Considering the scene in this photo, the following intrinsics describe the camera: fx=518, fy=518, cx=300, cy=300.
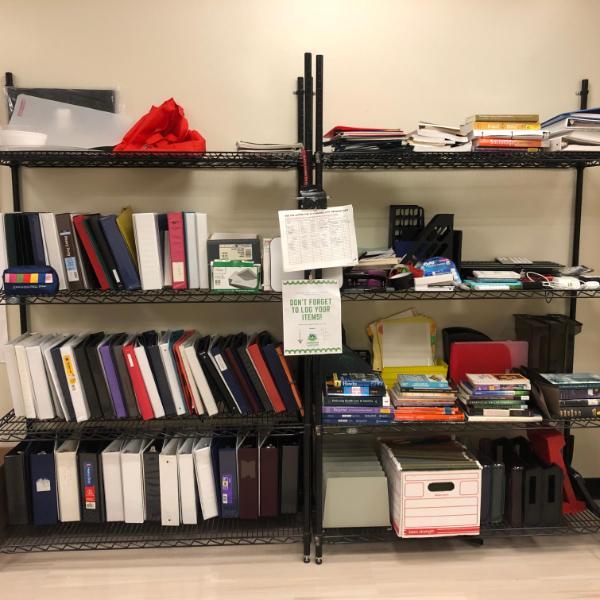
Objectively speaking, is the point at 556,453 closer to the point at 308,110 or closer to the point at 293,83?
the point at 308,110

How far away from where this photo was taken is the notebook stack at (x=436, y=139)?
6.14 ft

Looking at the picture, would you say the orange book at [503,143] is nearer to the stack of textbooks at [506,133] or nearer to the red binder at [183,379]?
the stack of textbooks at [506,133]

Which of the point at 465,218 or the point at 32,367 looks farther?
the point at 465,218

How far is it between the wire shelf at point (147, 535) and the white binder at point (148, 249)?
1008 mm

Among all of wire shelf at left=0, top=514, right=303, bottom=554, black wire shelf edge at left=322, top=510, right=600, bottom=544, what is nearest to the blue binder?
wire shelf at left=0, top=514, right=303, bottom=554

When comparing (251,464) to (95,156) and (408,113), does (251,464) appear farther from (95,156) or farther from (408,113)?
(408,113)

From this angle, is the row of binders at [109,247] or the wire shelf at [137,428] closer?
the row of binders at [109,247]

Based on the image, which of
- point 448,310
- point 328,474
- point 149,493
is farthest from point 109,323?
point 448,310

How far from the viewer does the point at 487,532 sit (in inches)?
80.5

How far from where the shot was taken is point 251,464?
202 centimetres

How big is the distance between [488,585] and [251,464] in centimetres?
97

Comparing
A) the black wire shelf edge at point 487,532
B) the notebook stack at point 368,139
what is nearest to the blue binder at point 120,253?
the notebook stack at point 368,139

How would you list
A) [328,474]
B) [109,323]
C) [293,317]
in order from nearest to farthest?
[293,317], [328,474], [109,323]

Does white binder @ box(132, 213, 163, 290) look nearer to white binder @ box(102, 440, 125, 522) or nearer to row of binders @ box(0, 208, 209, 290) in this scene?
row of binders @ box(0, 208, 209, 290)
